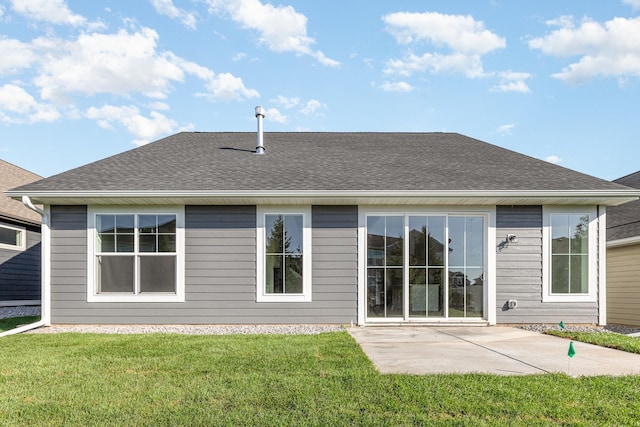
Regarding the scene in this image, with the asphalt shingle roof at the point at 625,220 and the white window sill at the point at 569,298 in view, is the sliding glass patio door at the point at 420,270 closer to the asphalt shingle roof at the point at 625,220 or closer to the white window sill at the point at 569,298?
the white window sill at the point at 569,298

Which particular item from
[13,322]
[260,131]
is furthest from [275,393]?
[13,322]

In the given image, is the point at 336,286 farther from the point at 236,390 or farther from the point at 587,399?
the point at 587,399

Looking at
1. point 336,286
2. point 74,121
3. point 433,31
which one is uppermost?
point 433,31

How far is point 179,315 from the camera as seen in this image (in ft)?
26.9

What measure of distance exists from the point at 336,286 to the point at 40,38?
1120cm

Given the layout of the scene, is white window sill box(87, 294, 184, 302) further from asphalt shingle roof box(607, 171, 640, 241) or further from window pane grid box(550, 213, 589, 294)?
asphalt shingle roof box(607, 171, 640, 241)

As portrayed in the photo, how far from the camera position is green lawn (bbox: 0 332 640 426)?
3.31 meters

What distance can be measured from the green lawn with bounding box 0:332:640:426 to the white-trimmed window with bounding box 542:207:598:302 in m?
4.20

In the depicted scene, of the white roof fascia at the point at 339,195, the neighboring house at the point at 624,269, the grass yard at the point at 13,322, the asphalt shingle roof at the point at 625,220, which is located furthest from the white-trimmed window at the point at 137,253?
the asphalt shingle roof at the point at 625,220

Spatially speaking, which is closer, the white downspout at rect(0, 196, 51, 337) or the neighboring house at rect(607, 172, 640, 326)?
the white downspout at rect(0, 196, 51, 337)

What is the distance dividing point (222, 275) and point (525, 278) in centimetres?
605

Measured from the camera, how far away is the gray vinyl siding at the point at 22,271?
12.7 m

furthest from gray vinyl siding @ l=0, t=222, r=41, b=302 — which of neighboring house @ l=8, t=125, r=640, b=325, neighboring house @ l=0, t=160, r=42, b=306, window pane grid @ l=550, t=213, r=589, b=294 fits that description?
window pane grid @ l=550, t=213, r=589, b=294

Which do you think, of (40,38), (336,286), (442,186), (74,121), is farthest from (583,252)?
(74,121)
